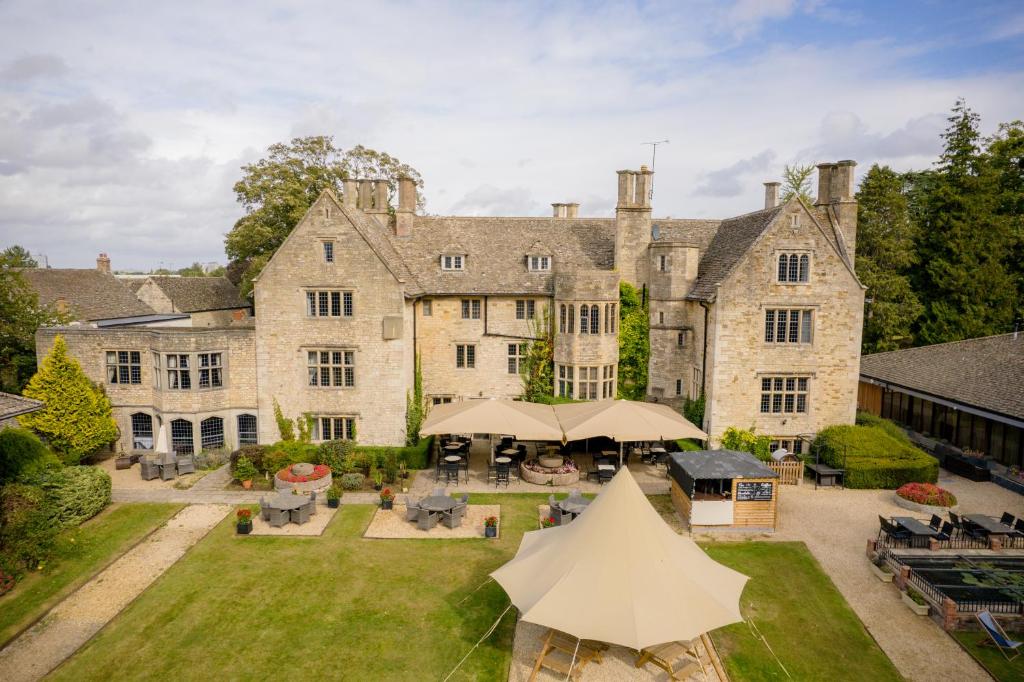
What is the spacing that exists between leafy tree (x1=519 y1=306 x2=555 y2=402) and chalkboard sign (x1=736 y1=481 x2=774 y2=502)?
12.8 m

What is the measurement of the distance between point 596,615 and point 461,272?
23.7m

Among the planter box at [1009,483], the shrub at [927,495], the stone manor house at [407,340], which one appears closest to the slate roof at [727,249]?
the stone manor house at [407,340]

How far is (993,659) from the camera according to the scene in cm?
1420

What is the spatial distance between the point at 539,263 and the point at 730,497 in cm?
1692

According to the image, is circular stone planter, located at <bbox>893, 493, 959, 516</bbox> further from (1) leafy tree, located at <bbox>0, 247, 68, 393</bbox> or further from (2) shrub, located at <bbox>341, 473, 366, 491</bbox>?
(1) leafy tree, located at <bbox>0, 247, 68, 393</bbox>

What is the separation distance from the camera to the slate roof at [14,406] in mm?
18195

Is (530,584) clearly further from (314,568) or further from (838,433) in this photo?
(838,433)

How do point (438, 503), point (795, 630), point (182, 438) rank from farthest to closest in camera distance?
point (182, 438) < point (438, 503) < point (795, 630)

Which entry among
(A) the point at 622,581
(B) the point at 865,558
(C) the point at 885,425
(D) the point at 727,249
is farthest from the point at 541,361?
(A) the point at 622,581

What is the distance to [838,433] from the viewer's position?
90.7 ft

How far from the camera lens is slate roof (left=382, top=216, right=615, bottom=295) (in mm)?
32812

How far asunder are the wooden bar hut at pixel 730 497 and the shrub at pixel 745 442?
6668 mm

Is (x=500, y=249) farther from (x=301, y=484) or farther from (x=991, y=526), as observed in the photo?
(x=991, y=526)

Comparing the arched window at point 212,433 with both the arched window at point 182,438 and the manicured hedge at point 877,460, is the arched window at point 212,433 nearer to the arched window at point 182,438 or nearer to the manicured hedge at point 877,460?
the arched window at point 182,438
